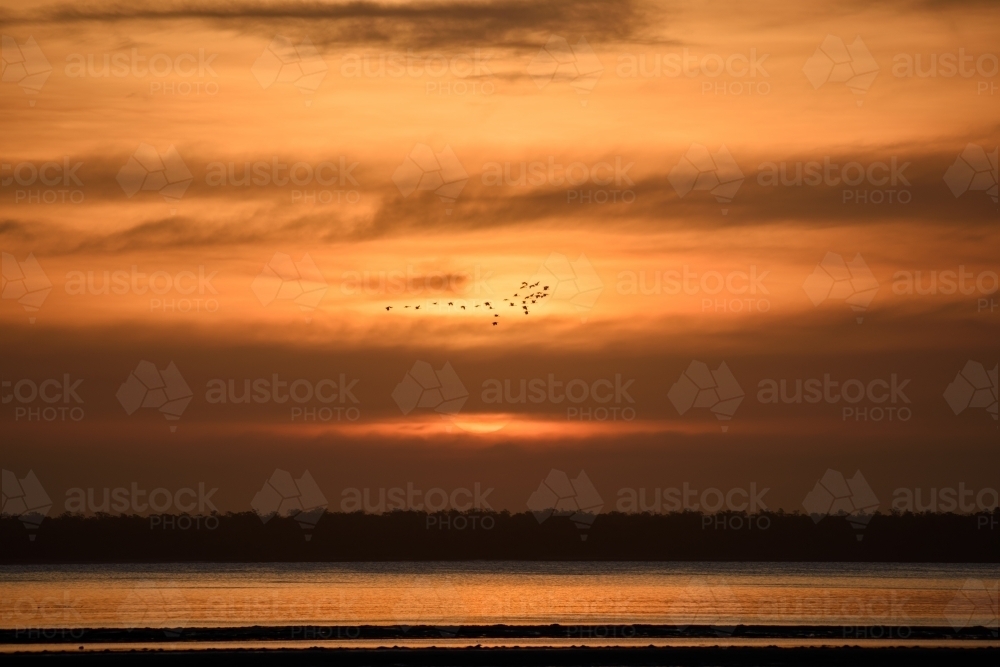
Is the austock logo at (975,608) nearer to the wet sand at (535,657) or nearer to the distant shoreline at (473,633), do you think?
the distant shoreline at (473,633)

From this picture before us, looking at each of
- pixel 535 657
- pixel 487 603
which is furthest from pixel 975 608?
Result: pixel 535 657

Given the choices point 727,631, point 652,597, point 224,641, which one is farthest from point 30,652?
point 652,597

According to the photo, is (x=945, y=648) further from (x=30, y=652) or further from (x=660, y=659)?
(x=30, y=652)

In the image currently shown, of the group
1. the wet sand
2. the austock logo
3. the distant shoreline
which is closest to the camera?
the wet sand

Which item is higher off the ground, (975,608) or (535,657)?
(535,657)

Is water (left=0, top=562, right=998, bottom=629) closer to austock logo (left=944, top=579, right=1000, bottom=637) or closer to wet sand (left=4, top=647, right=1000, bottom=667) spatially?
austock logo (left=944, top=579, right=1000, bottom=637)

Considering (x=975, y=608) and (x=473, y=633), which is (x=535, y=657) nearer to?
(x=473, y=633)

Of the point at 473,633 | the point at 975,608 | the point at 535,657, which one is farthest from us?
the point at 975,608

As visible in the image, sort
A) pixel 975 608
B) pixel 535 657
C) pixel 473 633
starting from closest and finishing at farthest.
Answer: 1. pixel 535 657
2. pixel 473 633
3. pixel 975 608

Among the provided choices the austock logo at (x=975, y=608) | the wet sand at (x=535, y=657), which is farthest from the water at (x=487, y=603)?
the wet sand at (x=535, y=657)

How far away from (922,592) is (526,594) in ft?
111

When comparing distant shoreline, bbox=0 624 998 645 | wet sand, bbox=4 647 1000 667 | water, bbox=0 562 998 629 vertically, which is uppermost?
wet sand, bbox=4 647 1000 667

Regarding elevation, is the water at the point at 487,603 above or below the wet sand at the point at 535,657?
below

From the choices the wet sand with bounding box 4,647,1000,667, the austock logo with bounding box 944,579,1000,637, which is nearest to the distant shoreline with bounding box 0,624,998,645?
the austock logo with bounding box 944,579,1000,637
